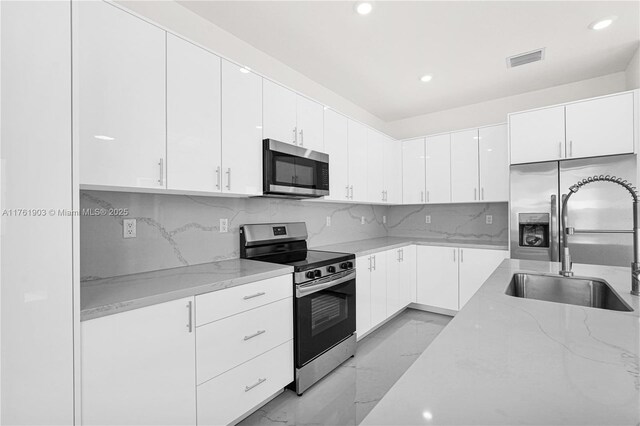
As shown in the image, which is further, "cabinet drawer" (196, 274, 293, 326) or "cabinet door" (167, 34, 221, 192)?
"cabinet door" (167, 34, 221, 192)

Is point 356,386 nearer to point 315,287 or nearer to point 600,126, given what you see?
point 315,287

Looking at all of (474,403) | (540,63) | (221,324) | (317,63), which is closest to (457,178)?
(540,63)

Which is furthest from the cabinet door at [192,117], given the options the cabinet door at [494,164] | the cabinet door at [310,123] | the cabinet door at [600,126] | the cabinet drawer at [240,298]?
the cabinet door at [600,126]

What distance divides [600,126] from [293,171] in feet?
8.99

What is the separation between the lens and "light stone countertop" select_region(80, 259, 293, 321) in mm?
1269

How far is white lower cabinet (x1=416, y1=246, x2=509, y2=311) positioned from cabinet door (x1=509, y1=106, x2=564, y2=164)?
1.01 m

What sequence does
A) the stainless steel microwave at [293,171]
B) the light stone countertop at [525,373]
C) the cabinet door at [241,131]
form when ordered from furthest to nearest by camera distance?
the stainless steel microwave at [293,171]
the cabinet door at [241,131]
the light stone countertop at [525,373]

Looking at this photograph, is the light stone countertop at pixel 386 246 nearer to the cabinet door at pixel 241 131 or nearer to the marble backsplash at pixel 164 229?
the marble backsplash at pixel 164 229

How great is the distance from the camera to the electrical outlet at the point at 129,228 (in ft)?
5.87

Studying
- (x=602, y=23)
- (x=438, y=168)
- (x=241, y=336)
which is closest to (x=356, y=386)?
(x=241, y=336)

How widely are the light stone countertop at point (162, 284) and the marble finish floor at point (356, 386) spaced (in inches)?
34.0

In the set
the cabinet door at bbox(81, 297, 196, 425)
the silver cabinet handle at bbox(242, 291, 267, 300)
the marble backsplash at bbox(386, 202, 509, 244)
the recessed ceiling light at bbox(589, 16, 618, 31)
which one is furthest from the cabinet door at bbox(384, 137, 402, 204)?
the cabinet door at bbox(81, 297, 196, 425)

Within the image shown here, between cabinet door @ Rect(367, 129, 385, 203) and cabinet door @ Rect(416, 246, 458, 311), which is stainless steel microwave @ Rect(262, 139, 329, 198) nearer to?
cabinet door @ Rect(367, 129, 385, 203)

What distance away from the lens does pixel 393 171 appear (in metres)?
3.96
